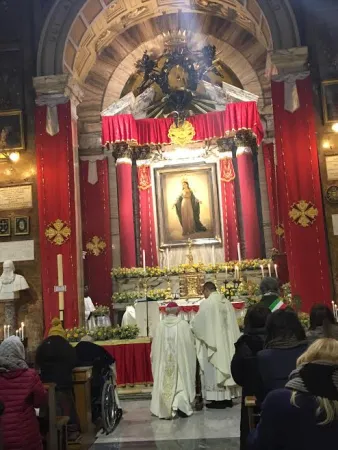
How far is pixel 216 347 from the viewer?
734cm

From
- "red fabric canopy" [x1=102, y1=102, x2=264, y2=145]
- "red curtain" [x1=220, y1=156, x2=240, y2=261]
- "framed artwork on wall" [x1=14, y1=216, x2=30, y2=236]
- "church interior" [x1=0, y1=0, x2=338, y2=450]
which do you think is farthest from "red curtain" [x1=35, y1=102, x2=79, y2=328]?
"red curtain" [x1=220, y1=156, x2=240, y2=261]

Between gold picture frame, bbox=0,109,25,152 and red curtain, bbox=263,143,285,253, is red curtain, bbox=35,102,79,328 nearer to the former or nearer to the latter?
gold picture frame, bbox=0,109,25,152

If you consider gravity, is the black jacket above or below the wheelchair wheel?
above

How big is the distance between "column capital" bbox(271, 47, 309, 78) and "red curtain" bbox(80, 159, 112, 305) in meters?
5.69

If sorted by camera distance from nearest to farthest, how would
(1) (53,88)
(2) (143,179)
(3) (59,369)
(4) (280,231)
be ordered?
1. (3) (59,369)
2. (1) (53,88)
3. (4) (280,231)
4. (2) (143,179)

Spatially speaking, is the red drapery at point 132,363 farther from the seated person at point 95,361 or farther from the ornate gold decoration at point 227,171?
the ornate gold decoration at point 227,171

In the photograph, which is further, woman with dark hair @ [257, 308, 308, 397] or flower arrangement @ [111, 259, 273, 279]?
flower arrangement @ [111, 259, 273, 279]

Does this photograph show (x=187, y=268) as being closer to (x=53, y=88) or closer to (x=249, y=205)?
(x=249, y=205)

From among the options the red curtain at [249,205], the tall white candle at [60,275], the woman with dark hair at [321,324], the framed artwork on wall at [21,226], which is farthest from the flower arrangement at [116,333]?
the red curtain at [249,205]

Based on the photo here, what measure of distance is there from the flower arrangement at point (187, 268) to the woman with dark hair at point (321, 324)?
752 cm

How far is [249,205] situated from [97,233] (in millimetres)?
4126

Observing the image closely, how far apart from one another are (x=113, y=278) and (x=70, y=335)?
391cm

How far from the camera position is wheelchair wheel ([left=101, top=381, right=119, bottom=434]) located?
6203 millimetres

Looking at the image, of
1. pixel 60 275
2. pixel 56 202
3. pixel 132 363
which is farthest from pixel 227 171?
pixel 132 363
